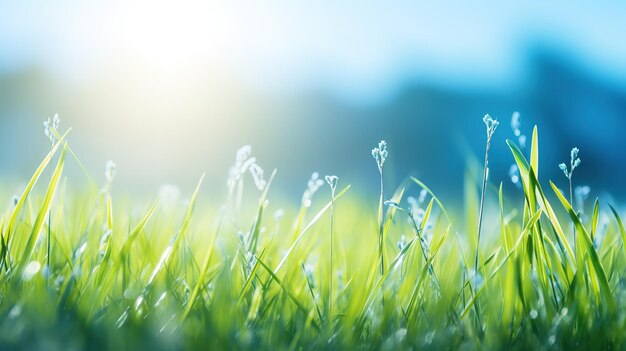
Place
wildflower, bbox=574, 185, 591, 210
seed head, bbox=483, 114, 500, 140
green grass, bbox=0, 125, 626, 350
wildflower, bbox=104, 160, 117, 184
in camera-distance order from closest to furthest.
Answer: green grass, bbox=0, 125, 626, 350 → seed head, bbox=483, 114, 500, 140 → wildflower, bbox=104, 160, 117, 184 → wildflower, bbox=574, 185, 591, 210

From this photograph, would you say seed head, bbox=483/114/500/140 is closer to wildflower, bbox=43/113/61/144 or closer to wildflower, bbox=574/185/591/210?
wildflower, bbox=574/185/591/210

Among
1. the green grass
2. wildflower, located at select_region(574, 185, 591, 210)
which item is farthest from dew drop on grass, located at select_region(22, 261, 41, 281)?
wildflower, located at select_region(574, 185, 591, 210)

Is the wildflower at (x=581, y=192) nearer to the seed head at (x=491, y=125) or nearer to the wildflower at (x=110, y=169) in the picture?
the seed head at (x=491, y=125)

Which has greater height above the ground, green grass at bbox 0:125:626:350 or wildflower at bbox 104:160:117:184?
wildflower at bbox 104:160:117:184

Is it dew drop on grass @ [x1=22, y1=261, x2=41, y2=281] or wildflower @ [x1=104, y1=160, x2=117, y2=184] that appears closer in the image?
dew drop on grass @ [x1=22, y1=261, x2=41, y2=281]

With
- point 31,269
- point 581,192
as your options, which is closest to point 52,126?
point 31,269

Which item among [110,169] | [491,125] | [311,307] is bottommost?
[311,307]

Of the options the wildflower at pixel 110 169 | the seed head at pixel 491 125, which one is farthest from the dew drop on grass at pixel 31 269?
the seed head at pixel 491 125

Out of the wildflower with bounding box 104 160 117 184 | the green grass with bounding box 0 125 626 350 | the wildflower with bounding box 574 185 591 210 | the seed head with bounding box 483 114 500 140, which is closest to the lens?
the green grass with bounding box 0 125 626 350

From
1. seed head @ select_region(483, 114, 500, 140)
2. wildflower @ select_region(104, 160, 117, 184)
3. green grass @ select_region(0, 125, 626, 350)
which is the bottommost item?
green grass @ select_region(0, 125, 626, 350)

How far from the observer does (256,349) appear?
1.00 metres

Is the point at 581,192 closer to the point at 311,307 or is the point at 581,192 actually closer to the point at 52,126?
the point at 311,307

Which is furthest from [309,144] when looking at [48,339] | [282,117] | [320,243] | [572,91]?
[48,339]

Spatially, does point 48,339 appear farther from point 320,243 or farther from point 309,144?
point 309,144
